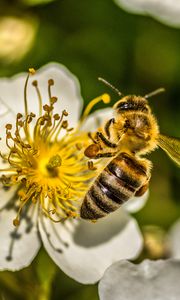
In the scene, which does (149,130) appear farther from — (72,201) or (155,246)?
(155,246)

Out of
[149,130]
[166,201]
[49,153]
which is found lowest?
[166,201]

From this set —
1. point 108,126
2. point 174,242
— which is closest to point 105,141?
point 108,126

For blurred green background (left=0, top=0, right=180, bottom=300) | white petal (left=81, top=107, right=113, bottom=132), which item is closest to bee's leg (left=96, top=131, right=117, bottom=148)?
white petal (left=81, top=107, right=113, bottom=132)

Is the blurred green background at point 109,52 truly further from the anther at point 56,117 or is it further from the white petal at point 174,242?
the anther at point 56,117

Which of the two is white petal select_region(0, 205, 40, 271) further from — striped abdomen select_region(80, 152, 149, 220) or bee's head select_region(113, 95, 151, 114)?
bee's head select_region(113, 95, 151, 114)

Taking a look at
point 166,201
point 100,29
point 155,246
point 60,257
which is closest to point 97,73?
point 100,29
